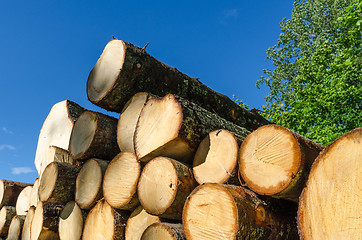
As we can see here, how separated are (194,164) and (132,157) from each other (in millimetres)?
546

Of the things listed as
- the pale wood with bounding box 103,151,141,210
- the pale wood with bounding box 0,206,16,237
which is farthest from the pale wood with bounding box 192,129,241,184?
the pale wood with bounding box 0,206,16,237

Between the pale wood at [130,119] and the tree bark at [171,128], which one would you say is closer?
the tree bark at [171,128]

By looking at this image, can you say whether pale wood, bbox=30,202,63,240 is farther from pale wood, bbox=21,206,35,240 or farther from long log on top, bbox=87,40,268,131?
long log on top, bbox=87,40,268,131

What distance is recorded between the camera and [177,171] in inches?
85.3

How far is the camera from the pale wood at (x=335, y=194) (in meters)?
1.40

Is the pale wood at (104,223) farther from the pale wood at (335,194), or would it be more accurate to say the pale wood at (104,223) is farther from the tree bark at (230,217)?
the pale wood at (335,194)

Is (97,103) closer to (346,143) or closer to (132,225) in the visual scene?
(132,225)

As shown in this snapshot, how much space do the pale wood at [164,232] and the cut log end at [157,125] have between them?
0.55m

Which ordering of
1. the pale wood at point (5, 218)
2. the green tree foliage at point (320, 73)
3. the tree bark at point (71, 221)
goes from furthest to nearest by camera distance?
the green tree foliage at point (320, 73), the pale wood at point (5, 218), the tree bark at point (71, 221)

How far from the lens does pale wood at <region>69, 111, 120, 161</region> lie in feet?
9.74

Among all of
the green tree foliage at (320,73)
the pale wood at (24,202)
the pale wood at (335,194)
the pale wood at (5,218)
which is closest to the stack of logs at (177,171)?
the pale wood at (335,194)

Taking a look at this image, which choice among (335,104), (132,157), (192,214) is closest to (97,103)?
(132,157)

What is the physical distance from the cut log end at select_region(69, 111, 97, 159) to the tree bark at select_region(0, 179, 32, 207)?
2467 mm

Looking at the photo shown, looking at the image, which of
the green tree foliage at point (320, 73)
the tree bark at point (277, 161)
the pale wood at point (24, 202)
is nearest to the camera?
the tree bark at point (277, 161)
